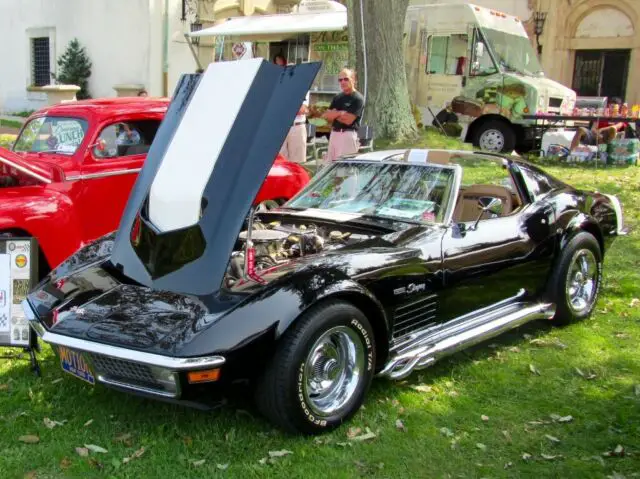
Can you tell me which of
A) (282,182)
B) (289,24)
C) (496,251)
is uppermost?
(289,24)

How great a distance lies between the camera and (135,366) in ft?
10.3

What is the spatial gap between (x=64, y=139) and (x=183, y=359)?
4179mm

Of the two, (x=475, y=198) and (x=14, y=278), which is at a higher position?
(x=475, y=198)

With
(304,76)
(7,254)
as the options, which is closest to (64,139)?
(7,254)

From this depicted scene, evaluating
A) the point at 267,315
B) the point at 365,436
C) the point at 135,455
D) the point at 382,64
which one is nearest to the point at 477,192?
the point at 365,436

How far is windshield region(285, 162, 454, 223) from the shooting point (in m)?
4.54

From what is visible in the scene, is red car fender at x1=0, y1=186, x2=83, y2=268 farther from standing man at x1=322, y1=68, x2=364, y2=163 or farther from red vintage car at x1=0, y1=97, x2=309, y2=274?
standing man at x1=322, y1=68, x2=364, y2=163

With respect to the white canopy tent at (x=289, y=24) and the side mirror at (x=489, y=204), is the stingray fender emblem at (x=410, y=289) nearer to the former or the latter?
the side mirror at (x=489, y=204)

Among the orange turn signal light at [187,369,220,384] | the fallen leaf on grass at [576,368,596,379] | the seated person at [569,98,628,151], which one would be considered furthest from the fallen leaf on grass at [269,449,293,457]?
the seated person at [569,98,628,151]

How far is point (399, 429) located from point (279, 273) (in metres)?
1.05

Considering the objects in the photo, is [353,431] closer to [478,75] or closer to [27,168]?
[27,168]

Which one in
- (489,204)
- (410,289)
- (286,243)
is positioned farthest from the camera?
(489,204)

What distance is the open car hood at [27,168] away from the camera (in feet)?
17.7

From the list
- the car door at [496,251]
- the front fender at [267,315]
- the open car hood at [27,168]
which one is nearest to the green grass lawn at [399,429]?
the front fender at [267,315]
